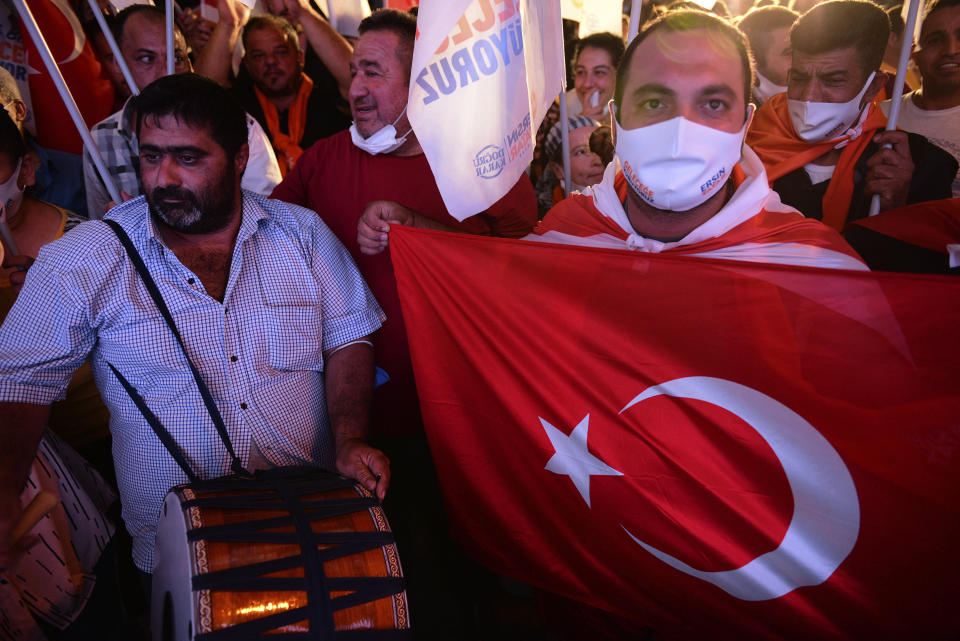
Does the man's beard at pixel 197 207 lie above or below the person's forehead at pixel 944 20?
below

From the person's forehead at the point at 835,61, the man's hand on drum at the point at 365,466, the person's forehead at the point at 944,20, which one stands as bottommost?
the man's hand on drum at the point at 365,466

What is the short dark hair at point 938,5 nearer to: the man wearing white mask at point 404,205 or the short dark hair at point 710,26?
the short dark hair at point 710,26

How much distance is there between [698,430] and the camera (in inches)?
71.1

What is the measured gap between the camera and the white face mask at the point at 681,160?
200 centimetres

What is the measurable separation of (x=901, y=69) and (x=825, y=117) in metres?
0.38

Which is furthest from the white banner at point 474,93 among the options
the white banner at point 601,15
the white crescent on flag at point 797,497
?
the white banner at point 601,15

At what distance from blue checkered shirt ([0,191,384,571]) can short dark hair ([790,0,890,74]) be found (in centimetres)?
244

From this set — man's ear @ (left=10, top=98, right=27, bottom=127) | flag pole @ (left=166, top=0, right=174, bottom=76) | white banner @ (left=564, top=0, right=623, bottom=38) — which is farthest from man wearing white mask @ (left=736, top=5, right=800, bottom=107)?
man's ear @ (left=10, top=98, right=27, bottom=127)

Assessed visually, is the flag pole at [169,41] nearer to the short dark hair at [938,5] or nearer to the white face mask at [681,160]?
the white face mask at [681,160]

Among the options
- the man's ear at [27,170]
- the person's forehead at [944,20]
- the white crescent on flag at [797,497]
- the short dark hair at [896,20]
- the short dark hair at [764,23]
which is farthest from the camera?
the short dark hair at [896,20]

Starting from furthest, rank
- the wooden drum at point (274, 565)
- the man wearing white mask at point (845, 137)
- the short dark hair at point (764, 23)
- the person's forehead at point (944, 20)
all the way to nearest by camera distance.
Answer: the short dark hair at point (764, 23) < the person's forehead at point (944, 20) < the man wearing white mask at point (845, 137) < the wooden drum at point (274, 565)

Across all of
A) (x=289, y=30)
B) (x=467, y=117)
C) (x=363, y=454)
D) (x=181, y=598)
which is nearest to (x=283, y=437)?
(x=363, y=454)

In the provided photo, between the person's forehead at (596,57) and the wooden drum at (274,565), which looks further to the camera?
the person's forehead at (596,57)

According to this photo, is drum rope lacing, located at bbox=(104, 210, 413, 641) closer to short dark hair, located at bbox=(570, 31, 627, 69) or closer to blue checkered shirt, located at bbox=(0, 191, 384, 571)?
blue checkered shirt, located at bbox=(0, 191, 384, 571)
